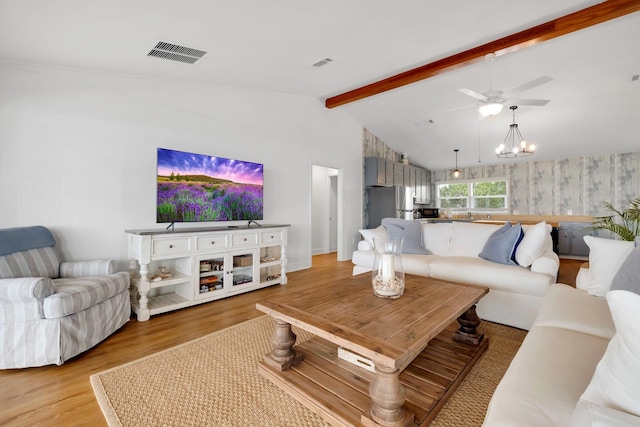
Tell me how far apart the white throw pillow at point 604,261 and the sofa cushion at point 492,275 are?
532 millimetres

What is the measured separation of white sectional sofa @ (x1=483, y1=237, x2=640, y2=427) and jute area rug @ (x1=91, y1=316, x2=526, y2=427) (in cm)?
51

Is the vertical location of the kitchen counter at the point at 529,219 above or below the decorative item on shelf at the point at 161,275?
above

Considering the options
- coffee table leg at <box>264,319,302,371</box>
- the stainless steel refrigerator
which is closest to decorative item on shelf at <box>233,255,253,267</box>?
coffee table leg at <box>264,319,302,371</box>

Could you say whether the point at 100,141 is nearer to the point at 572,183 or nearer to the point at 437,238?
the point at 437,238

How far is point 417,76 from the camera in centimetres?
414

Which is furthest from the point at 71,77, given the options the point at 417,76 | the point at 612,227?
the point at 612,227

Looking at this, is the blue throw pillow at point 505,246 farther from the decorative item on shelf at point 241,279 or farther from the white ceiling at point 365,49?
the decorative item on shelf at point 241,279

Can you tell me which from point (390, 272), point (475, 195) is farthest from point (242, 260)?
point (475, 195)

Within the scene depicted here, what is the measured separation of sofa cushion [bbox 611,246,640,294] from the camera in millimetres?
1409

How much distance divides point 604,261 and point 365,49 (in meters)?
2.97

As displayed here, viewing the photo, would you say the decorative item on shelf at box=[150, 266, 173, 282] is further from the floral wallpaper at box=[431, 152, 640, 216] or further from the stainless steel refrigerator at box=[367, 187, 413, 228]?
the floral wallpaper at box=[431, 152, 640, 216]

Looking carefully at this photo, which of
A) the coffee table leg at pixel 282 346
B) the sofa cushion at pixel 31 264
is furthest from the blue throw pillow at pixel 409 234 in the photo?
the sofa cushion at pixel 31 264

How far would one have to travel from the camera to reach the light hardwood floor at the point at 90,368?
148 centimetres

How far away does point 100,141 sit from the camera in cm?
293
